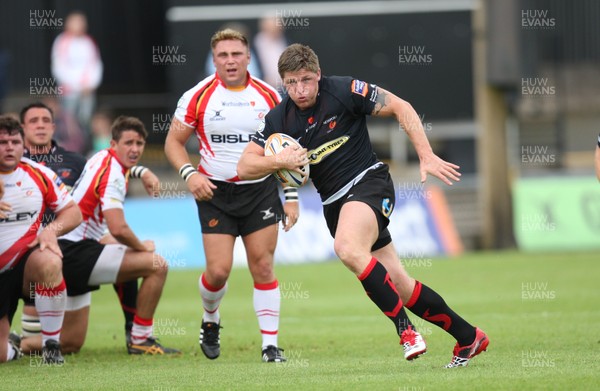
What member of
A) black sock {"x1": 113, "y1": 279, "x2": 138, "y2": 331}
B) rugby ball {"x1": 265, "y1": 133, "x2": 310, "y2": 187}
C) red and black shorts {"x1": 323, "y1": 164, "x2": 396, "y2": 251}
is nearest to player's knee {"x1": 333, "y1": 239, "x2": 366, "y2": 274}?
red and black shorts {"x1": 323, "y1": 164, "x2": 396, "y2": 251}

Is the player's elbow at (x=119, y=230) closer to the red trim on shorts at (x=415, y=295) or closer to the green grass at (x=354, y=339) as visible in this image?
the green grass at (x=354, y=339)

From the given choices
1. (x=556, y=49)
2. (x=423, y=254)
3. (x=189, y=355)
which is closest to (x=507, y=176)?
(x=423, y=254)

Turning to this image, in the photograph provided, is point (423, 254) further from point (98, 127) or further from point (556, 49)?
point (556, 49)

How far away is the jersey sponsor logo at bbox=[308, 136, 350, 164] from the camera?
355 inches

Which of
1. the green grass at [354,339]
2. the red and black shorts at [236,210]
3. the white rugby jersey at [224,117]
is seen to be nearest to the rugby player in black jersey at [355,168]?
the green grass at [354,339]

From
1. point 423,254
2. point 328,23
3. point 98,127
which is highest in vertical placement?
point 328,23

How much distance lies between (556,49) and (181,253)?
39.6 ft

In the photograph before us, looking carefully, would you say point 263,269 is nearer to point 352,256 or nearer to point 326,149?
point 326,149

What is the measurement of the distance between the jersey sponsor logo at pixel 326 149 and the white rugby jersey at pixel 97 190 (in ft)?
8.98

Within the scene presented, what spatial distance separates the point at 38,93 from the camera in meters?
23.6

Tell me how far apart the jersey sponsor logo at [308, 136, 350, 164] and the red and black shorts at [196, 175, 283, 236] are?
63.3 inches

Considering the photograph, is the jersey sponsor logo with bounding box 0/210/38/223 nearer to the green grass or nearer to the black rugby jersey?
the green grass

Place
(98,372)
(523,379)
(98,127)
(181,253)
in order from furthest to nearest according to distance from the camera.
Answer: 1. (98,127)
2. (181,253)
3. (98,372)
4. (523,379)

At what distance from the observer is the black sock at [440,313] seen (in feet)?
28.2
